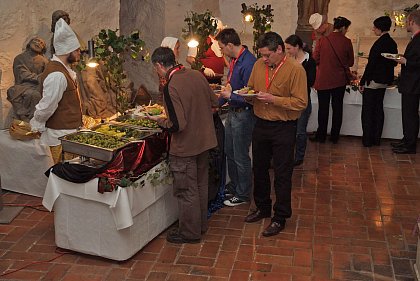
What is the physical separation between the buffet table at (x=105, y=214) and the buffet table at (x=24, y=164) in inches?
47.3

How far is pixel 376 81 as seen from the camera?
25.9 ft

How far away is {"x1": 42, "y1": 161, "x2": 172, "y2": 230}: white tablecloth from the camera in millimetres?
4660

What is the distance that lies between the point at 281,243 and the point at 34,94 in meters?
3.02

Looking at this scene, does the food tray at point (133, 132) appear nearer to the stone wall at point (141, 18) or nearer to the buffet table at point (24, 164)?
the buffet table at point (24, 164)

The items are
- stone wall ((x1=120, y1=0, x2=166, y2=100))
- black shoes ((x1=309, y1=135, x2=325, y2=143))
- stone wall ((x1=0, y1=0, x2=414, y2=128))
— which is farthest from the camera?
stone wall ((x1=120, y1=0, x2=166, y2=100))

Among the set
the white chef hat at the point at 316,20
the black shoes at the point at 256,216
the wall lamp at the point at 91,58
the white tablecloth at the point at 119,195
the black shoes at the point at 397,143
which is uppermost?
the white chef hat at the point at 316,20

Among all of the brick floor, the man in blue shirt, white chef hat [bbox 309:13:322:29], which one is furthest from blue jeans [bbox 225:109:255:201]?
white chef hat [bbox 309:13:322:29]

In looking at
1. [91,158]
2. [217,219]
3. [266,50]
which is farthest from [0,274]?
[266,50]

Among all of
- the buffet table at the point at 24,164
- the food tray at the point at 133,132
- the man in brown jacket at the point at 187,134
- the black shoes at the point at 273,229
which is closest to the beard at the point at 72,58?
the food tray at the point at 133,132

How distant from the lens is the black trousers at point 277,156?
5.10 m

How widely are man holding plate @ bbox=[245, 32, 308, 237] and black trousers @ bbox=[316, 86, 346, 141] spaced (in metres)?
3.01

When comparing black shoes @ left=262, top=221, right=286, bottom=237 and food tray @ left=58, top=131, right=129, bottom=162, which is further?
black shoes @ left=262, top=221, right=286, bottom=237

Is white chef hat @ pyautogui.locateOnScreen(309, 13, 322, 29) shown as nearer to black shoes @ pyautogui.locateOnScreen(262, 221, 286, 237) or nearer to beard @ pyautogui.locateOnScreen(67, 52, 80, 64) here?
black shoes @ pyautogui.locateOnScreen(262, 221, 286, 237)

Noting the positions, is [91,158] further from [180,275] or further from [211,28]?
[211,28]
